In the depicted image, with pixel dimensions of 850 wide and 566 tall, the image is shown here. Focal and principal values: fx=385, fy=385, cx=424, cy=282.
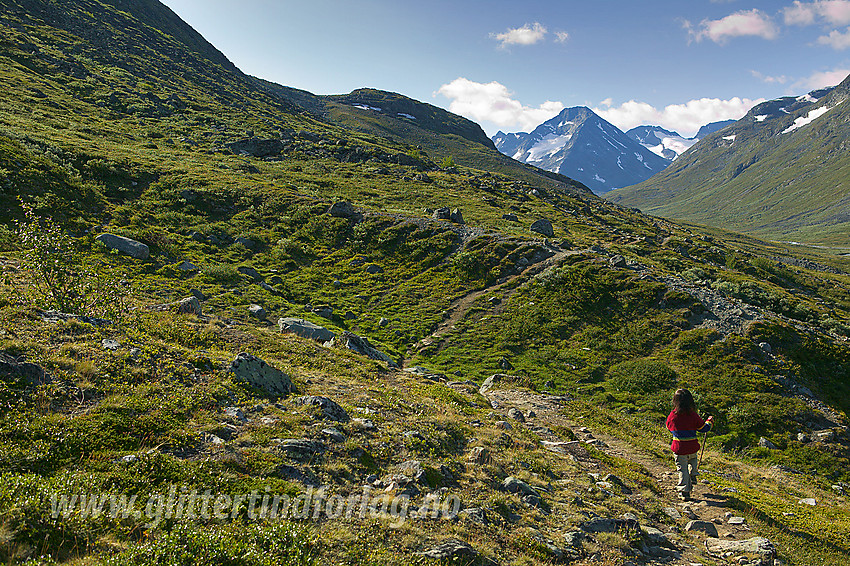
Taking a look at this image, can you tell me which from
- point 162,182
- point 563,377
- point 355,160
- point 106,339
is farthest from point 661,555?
point 355,160

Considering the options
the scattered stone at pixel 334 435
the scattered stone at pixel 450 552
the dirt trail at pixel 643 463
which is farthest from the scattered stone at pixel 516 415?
the scattered stone at pixel 450 552

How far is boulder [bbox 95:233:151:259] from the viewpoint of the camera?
2645 cm

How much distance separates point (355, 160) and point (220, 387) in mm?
83535

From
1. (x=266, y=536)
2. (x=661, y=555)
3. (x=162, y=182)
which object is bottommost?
(x=661, y=555)

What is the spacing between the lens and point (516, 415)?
17.7 meters

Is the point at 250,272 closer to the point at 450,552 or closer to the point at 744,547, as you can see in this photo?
the point at 450,552

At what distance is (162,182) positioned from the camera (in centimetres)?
4216

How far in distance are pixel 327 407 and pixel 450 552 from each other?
5787mm

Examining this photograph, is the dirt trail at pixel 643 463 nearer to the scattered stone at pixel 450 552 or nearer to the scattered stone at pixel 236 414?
the scattered stone at pixel 450 552

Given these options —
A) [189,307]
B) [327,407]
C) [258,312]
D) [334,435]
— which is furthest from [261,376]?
[258,312]

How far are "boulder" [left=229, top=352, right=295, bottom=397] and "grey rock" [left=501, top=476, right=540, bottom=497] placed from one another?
731 centimetres

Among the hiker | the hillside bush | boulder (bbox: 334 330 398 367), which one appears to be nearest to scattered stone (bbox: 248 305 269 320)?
boulder (bbox: 334 330 398 367)

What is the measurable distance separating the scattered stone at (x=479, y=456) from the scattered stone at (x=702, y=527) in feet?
19.0

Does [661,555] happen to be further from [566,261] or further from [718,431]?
[566,261]
